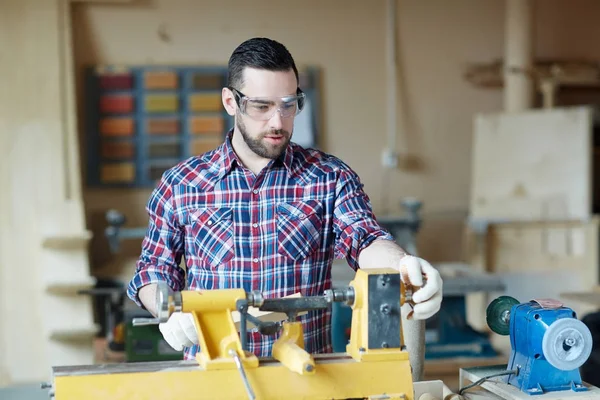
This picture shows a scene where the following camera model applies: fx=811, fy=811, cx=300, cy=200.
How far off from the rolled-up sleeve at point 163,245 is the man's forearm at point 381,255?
0.42m

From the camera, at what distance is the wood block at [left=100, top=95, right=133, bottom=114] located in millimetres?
4359

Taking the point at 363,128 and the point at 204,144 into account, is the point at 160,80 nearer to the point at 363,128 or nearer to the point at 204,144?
the point at 204,144

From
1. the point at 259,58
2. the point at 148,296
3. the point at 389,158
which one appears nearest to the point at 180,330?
the point at 148,296

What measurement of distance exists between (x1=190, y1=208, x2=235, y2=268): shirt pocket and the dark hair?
0.96 ft

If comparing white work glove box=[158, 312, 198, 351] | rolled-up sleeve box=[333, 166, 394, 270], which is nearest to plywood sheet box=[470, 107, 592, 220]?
rolled-up sleeve box=[333, 166, 394, 270]

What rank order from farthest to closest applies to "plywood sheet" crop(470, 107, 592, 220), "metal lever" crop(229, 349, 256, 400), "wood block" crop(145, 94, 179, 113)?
"wood block" crop(145, 94, 179, 113), "plywood sheet" crop(470, 107, 592, 220), "metal lever" crop(229, 349, 256, 400)

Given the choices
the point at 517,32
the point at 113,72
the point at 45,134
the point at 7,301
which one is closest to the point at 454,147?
the point at 517,32

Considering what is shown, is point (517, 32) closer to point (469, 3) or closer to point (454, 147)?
point (469, 3)

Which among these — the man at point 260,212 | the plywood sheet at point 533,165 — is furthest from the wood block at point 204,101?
Result: the man at point 260,212

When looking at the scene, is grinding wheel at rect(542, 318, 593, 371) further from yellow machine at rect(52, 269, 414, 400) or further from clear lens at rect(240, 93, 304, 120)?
clear lens at rect(240, 93, 304, 120)

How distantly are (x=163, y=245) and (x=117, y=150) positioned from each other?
268 cm

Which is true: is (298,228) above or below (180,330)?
above

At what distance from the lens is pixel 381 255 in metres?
1.63

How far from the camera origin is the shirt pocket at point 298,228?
181cm
